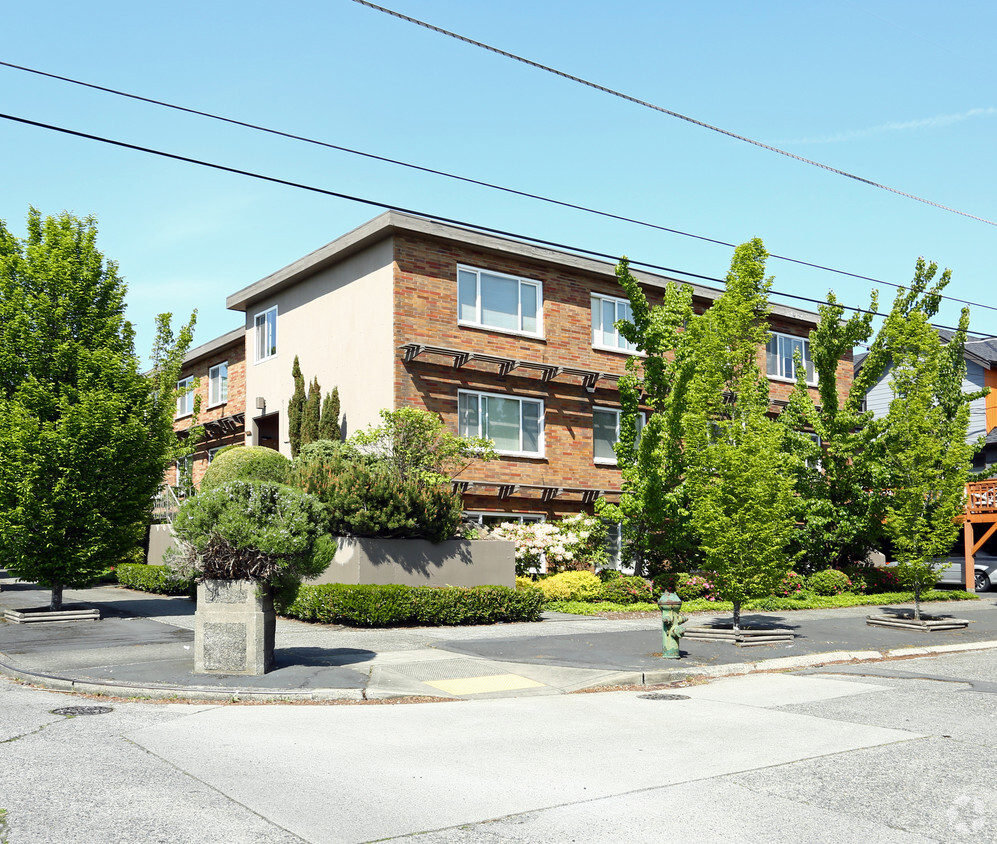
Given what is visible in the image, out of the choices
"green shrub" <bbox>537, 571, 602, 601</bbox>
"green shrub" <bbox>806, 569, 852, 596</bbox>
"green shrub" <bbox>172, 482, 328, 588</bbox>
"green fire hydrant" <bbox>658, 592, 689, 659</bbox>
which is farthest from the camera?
"green shrub" <bbox>806, 569, 852, 596</bbox>

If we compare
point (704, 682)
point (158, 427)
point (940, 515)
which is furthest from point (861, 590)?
point (158, 427)

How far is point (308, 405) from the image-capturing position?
83.3ft

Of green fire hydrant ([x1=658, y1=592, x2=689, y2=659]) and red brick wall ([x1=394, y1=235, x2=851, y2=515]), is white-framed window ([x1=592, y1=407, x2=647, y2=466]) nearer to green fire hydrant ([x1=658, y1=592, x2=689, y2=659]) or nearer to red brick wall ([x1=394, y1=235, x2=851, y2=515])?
red brick wall ([x1=394, y1=235, x2=851, y2=515])

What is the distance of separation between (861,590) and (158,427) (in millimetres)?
18670

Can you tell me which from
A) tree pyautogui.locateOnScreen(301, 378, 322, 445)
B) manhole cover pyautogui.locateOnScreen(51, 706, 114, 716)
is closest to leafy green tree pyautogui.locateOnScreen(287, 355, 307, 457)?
tree pyautogui.locateOnScreen(301, 378, 322, 445)

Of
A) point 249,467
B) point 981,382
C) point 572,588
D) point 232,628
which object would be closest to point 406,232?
point 249,467

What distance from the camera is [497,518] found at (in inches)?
958

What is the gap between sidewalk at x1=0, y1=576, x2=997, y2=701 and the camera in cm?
1070

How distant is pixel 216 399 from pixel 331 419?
34.1ft

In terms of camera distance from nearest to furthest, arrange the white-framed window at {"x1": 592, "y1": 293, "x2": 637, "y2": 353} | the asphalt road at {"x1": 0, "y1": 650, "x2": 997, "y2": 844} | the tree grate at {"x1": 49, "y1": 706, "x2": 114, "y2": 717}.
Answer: the asphalt road at {"x1": 0, "y1": 650, "x2": 997, "y2": 844} < the tree grate at {"x1": 49, "y1": 706, "x2": 114, "y2": 717} < the white-framed window at {"x1": 592, "y1": 293, "x2": 637, "y2": 353}

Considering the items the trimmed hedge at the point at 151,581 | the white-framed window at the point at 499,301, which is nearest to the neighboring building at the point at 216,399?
the trimmed hedge at the point at 151,581

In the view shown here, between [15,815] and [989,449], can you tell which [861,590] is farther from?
[15,815]

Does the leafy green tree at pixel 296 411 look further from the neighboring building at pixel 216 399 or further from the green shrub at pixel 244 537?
the green shrub at pixel 244 537

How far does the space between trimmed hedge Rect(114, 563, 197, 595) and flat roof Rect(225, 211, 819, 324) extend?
9.33 m
